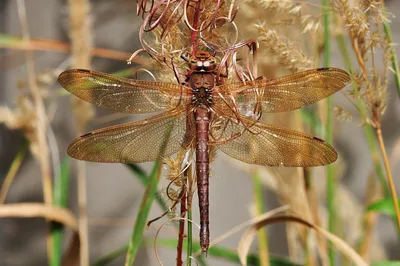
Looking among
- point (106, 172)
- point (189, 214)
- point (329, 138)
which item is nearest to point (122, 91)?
point (189, 214)

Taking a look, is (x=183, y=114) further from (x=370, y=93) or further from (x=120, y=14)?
(x=120, y=14)

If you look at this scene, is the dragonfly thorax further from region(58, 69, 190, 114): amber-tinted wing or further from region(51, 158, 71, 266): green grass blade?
Answer: region(51, 158, 71, 266): green grass blade

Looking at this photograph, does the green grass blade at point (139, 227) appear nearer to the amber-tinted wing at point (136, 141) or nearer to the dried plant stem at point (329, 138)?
the amber-tinted wing at point (136, 141)

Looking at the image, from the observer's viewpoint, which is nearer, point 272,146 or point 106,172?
point 272,146

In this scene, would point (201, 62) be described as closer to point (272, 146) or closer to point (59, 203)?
point (272, 146)

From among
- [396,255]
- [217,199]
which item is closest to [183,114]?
[217,199]

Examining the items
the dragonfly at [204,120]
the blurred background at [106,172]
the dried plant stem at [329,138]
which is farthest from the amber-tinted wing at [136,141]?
the blurred background at [106,172]

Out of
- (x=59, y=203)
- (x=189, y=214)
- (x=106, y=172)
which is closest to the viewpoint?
(x=189, y=214)

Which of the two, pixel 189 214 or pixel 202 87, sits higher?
pixel 202 87
